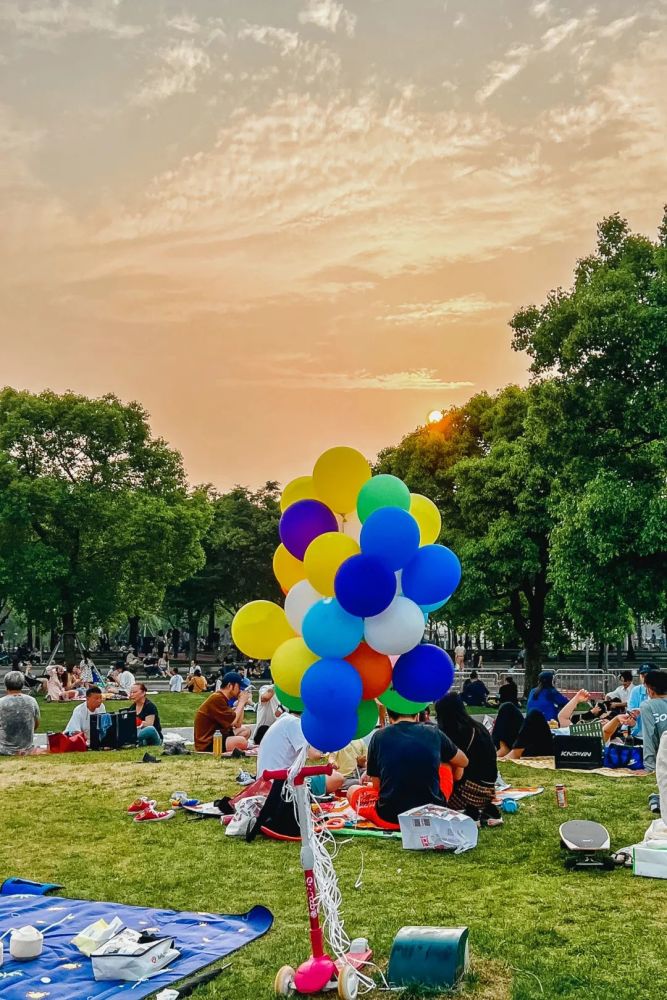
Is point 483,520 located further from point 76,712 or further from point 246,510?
point 246,510

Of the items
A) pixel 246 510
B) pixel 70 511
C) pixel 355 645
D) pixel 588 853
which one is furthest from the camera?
pixel 246 510

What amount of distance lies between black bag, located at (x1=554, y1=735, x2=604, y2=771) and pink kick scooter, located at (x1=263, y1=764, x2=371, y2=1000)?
8411mm

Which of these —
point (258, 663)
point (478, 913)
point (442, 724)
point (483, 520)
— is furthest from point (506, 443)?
point (478, 913)

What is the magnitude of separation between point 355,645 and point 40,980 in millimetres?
2776

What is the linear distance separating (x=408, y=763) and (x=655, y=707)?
3.86 metres

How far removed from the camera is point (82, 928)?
21.6ft

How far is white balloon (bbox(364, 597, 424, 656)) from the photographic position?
5578 mm

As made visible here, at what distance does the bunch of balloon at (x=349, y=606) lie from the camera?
5383 millimetres

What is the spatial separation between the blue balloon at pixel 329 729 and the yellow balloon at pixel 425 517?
61.3 inches

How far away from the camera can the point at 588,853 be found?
26.0 feet

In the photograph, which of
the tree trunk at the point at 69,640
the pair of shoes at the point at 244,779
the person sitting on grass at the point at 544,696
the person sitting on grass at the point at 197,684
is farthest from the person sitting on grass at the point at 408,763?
the tree trunk at the point at 69,640

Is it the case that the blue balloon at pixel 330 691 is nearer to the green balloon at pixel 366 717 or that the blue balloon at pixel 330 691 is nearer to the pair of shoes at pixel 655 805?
the green balloon at pixel 366 717

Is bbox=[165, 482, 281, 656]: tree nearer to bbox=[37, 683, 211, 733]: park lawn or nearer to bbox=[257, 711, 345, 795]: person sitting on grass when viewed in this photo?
bbox=[37, 683, 211, 733]: park lawn

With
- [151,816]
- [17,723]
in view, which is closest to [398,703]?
[151,816]
